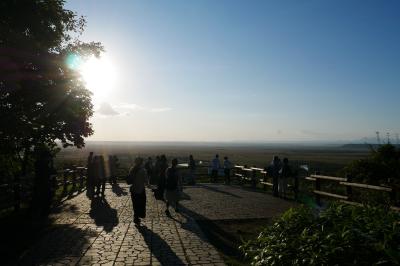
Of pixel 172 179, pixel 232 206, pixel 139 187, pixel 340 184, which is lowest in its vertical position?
pixel 232 206

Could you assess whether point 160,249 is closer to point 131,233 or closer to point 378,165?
point 131,233

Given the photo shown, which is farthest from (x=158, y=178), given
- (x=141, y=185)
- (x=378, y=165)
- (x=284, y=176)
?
(x=378, y=165)

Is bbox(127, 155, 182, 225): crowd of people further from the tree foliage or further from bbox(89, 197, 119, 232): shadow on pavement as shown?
the tree foliage

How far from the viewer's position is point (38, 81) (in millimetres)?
17172

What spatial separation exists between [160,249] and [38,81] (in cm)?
1075

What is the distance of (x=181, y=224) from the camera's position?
12.6 m

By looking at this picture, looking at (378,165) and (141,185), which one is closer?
(141,185)

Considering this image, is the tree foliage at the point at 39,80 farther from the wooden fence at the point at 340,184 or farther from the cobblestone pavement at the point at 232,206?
the wooden fence at the point at 340,184

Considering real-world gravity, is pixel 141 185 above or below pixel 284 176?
above

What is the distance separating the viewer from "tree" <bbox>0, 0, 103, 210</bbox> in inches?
594

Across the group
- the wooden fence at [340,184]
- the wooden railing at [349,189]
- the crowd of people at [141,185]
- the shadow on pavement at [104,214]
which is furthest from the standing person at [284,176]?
the shadow on pavement at [104,214]

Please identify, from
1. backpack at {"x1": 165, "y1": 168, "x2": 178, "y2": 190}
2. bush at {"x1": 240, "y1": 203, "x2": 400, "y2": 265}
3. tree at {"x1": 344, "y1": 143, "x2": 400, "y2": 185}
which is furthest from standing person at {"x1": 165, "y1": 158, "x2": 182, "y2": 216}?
tree at {"x1": 344, "y1": 143, "x2": 400, "y2": 185}

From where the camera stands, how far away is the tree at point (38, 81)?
1509cm

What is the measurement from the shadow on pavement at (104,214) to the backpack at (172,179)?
2084 millimetres
